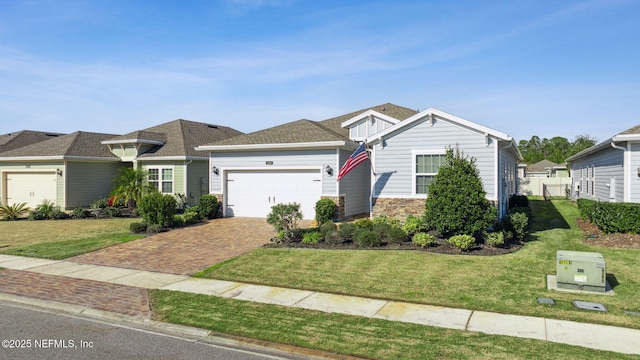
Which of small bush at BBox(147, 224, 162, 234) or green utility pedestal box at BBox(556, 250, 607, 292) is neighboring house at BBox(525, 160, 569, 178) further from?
small bush at BBox(147, 224, 162, 234)

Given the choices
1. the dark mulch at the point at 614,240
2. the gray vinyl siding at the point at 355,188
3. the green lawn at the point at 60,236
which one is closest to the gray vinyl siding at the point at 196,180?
the green lawn at the point at 60,236

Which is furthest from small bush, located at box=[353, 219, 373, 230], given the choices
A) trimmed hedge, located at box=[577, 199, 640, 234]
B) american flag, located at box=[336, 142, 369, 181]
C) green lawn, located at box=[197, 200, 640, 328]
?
trimmed hedge, located at box=[577, 199, 640, 234]

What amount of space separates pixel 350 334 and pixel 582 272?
211 inches

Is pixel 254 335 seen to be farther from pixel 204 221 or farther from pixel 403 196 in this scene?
pixel 204 221

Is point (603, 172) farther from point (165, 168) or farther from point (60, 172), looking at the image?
point (60, 172)

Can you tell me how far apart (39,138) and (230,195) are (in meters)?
22.5

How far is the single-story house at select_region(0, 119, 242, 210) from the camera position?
2442 centimetres

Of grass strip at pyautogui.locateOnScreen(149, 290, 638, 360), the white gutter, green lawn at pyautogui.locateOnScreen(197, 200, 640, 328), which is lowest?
grass strip at pyautogui.locateOnScreen(149, 290, 638, 360)

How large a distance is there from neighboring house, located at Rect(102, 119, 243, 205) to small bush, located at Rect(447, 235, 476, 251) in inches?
634

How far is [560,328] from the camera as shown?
698 cm

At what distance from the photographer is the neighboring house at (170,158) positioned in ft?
79.3

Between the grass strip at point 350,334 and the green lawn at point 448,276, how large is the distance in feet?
5.01

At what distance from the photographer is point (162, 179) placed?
24.8 meters

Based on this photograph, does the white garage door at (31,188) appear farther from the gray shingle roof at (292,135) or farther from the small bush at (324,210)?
the small bush at (324,210)
